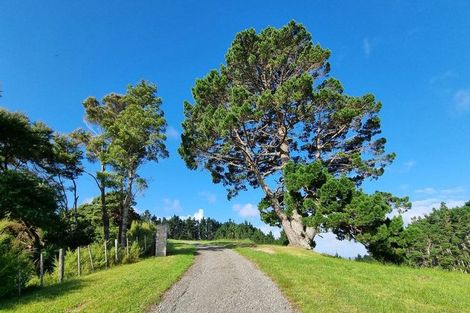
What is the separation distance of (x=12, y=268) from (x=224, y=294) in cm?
695

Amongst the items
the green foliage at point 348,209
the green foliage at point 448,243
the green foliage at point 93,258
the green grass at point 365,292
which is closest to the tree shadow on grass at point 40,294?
the green foliage at point 93,258

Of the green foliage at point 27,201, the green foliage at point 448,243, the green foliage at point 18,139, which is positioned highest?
the green foliage at point 18,139

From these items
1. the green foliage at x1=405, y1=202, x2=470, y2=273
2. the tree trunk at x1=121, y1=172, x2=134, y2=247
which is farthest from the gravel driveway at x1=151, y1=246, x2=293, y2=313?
the green foliage at x1=405, y1=202, x2=470, y2=273

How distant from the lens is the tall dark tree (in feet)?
82.9

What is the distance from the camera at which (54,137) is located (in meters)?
29.4

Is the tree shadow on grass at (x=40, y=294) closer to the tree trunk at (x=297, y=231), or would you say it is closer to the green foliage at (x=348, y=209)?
the green foliage at (x=348, y=209)

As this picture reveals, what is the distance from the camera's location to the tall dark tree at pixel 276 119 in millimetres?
25281

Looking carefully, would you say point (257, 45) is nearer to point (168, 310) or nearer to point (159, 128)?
point (159, 128)

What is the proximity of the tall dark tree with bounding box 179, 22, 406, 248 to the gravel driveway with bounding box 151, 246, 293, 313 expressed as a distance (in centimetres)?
1244

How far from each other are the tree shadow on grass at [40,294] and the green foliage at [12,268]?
14.6 inches

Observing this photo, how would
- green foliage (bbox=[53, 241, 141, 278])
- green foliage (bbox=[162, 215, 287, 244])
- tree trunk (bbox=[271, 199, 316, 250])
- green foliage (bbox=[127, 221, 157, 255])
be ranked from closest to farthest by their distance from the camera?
green foliage (bbox=[53, 241, 141, 278])
green foliage (bbox=[127, 221, 157, 255])
tree trunk (bbox=[271, 199, 316, 250])
green foliage (bbox=[162, 215, 287, 244])

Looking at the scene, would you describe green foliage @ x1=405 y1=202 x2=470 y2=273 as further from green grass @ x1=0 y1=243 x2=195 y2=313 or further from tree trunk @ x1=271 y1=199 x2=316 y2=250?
green grass @ x1=0 y1=243 x2=195 y2=313

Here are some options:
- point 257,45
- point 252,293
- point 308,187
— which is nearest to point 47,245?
point 252,293

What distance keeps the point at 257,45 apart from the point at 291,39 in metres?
2.71
